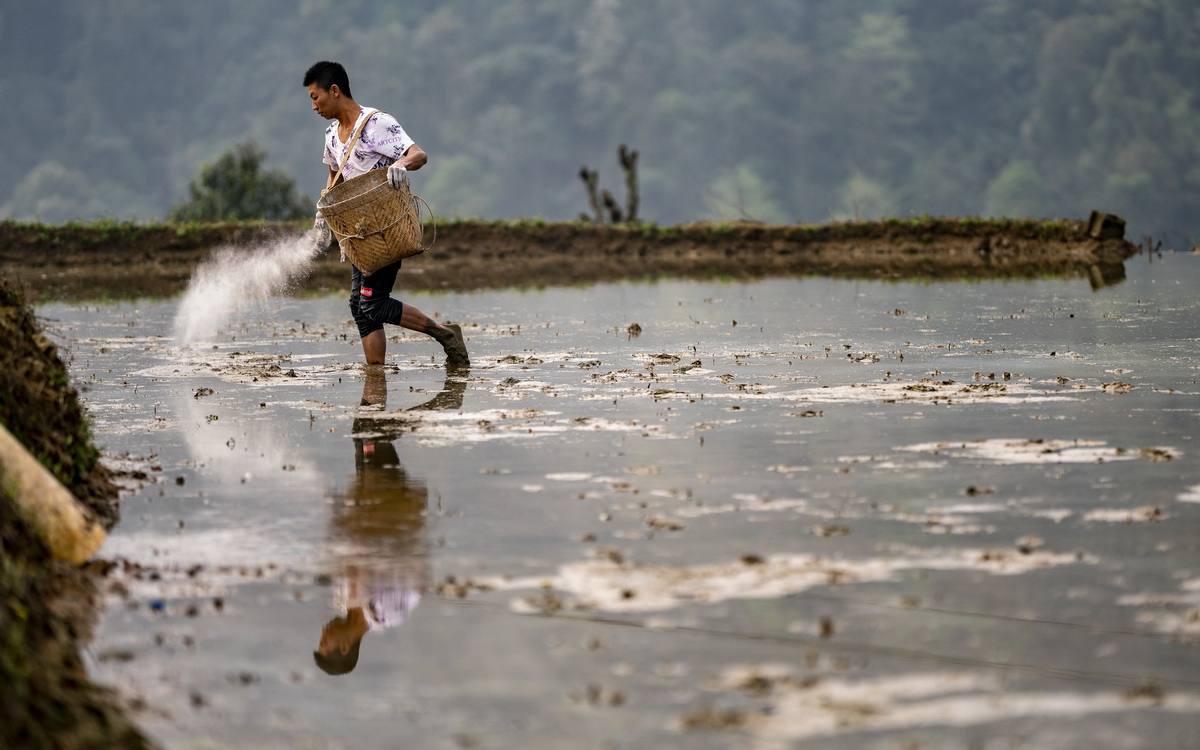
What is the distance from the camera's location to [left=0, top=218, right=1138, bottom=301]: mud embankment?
2542 cm

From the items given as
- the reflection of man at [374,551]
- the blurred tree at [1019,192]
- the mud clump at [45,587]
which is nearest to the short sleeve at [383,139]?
the reflection of man at [374,551]

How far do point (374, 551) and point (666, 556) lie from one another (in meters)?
1.05

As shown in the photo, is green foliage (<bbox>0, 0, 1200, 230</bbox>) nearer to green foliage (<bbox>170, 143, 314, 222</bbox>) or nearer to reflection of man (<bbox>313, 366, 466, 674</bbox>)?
green foliage (<bbox>170, 143, 314, 222</bbox>)

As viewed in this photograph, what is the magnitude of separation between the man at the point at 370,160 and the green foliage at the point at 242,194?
148 ft

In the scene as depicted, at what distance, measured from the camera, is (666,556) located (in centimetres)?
555

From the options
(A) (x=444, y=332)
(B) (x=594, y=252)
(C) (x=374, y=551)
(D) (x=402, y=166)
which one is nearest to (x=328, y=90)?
(D) (x=402, y=166)

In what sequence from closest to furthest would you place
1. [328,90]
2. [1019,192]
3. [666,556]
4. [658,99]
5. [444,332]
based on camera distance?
[666,556]
[328,90]
[444,332]
[1019,192]
[658,99]

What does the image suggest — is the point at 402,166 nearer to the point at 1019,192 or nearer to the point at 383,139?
the point at 383,139

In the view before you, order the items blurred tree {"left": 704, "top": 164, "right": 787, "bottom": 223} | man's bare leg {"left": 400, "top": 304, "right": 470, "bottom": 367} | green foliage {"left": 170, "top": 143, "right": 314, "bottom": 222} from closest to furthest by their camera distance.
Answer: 1. man's bare leg {"left": 400, "top": 304, "right": 470, "bottom": 367}
2. green foliage {"left": 170, "top": 143, "right": 314, "bottom": 222}
3. blurred tree {"left": 704, "top": 164, "right": 787, "bottom": 223}

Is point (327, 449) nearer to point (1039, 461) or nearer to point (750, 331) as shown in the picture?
point (1039, 461)

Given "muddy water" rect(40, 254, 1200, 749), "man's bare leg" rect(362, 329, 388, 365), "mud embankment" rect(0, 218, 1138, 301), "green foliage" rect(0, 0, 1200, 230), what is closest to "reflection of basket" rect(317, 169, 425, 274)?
"man's bare leg" rect(362, 329, 388, 365)

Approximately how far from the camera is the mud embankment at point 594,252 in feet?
83.4

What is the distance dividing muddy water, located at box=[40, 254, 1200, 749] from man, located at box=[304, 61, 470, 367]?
439mm

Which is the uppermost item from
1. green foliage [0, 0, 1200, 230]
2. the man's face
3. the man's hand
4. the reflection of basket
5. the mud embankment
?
green foliage [0, 0, 1200, 230]
